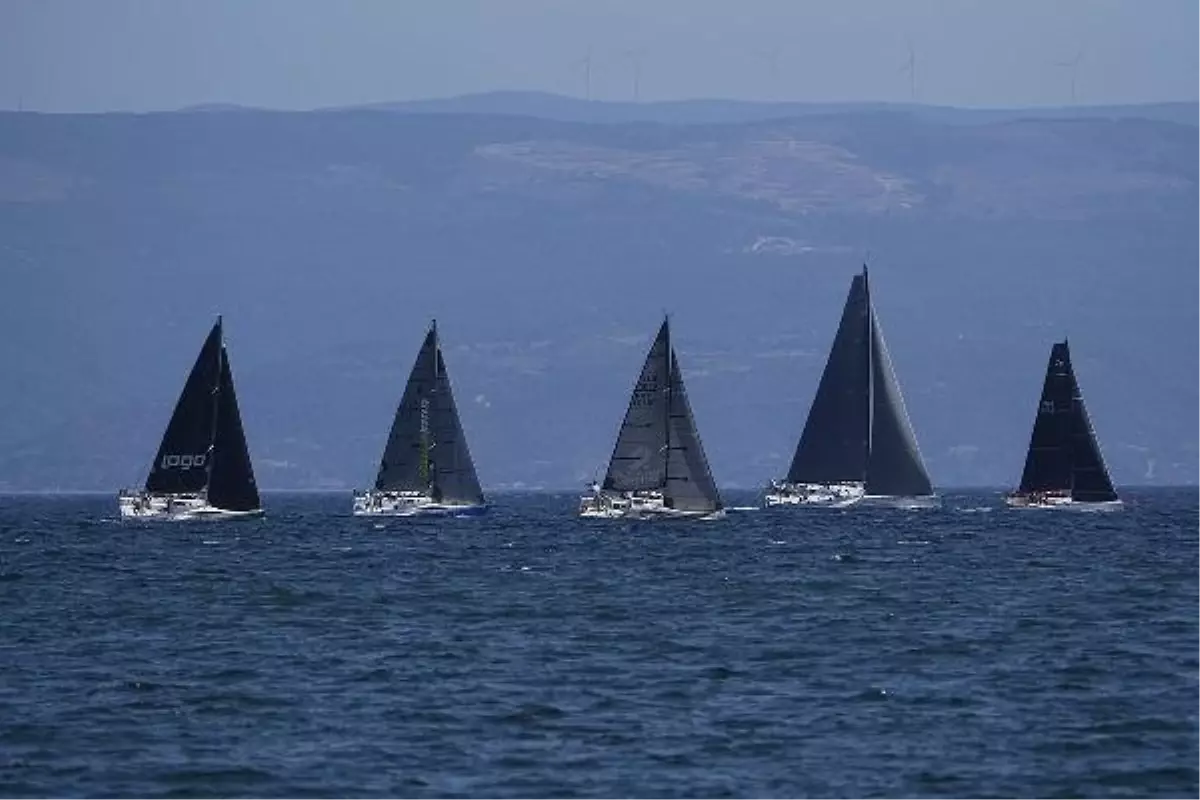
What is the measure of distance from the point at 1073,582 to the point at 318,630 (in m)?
25.1

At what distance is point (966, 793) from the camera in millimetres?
38625

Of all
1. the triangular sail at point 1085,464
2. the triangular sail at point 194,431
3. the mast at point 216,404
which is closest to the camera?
the mast at point 216,404

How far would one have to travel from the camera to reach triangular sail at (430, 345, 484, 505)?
395ft

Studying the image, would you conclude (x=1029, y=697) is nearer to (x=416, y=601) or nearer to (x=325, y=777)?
(x=325, y=777)

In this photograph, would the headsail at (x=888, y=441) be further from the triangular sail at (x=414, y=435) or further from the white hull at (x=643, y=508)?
the triangular sail at (x=414, y=435)

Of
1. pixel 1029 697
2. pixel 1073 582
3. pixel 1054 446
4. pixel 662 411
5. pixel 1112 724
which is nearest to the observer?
pixel 1112 724

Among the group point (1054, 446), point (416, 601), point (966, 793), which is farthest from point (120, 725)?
point (1054, 446)

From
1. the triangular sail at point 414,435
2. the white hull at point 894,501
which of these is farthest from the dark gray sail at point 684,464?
the white hull at point 894,501

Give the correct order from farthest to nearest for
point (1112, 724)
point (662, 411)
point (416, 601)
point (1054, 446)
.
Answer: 1. point (1054, 446)
2. point (662, 411)
3. point (416, 601)
4. point (1112, 724)

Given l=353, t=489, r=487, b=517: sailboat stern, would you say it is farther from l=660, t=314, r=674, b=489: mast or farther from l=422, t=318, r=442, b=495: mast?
l=660, t=314, r=674, b=489: mast

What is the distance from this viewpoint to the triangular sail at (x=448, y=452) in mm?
120312

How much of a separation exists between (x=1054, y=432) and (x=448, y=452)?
2795cm

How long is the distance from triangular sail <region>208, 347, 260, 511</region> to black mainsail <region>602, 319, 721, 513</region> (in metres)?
14.5

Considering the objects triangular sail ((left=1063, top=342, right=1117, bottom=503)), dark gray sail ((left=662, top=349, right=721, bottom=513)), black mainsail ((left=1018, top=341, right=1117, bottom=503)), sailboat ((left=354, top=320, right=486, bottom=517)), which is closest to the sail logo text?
sailboat ((left=354, top=320, right=486, bottom=517))
